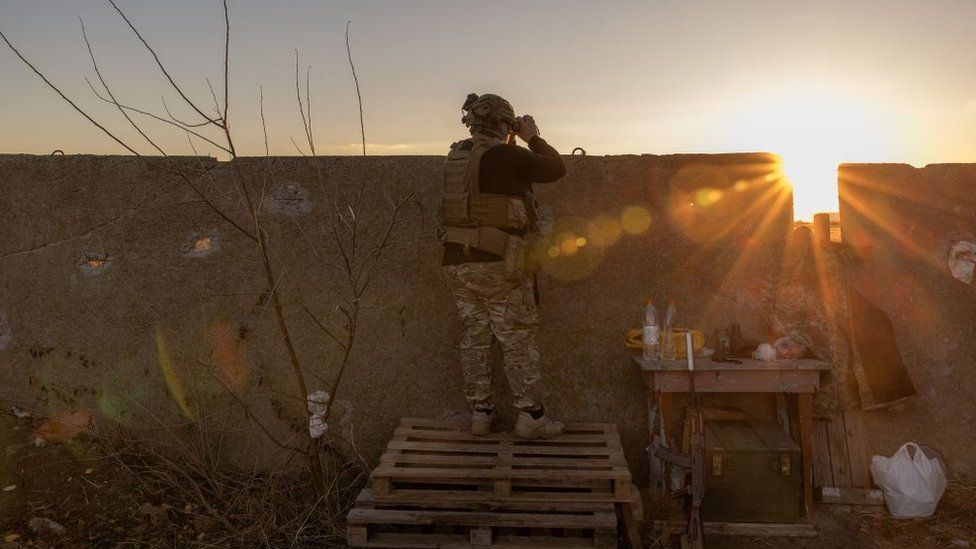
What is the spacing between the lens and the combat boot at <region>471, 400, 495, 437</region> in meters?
3.95

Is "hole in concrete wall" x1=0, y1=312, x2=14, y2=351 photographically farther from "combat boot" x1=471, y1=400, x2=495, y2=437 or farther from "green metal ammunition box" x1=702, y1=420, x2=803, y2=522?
"green metal ammunition box" x1=702, y1=420, x2=803, y2=522

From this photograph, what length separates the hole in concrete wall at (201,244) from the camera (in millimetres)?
4328

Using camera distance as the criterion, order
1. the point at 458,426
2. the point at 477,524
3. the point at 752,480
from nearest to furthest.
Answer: the point at 477,524 < the point at 752,480 < the point at 458,426

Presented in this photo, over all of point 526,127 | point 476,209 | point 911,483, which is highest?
point 526,127

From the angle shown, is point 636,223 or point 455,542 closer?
point 455,542

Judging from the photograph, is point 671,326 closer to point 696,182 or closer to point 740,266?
point 740,266

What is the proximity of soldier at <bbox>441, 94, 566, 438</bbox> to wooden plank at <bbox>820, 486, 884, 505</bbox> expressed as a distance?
1655 mm

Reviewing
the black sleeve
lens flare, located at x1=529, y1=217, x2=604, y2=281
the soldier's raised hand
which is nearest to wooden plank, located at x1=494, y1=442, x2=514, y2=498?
lens flare, located at x1=529, y1=217, x2=604, y2=281

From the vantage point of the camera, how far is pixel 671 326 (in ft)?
13.6

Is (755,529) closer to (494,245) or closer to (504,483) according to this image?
(504,483)

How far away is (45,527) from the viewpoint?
3723mm

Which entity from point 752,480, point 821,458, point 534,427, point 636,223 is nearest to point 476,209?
point 636,223

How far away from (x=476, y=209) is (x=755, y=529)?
7.67ft

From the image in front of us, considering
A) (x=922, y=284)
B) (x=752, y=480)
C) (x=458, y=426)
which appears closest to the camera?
(x=752, y=480)
